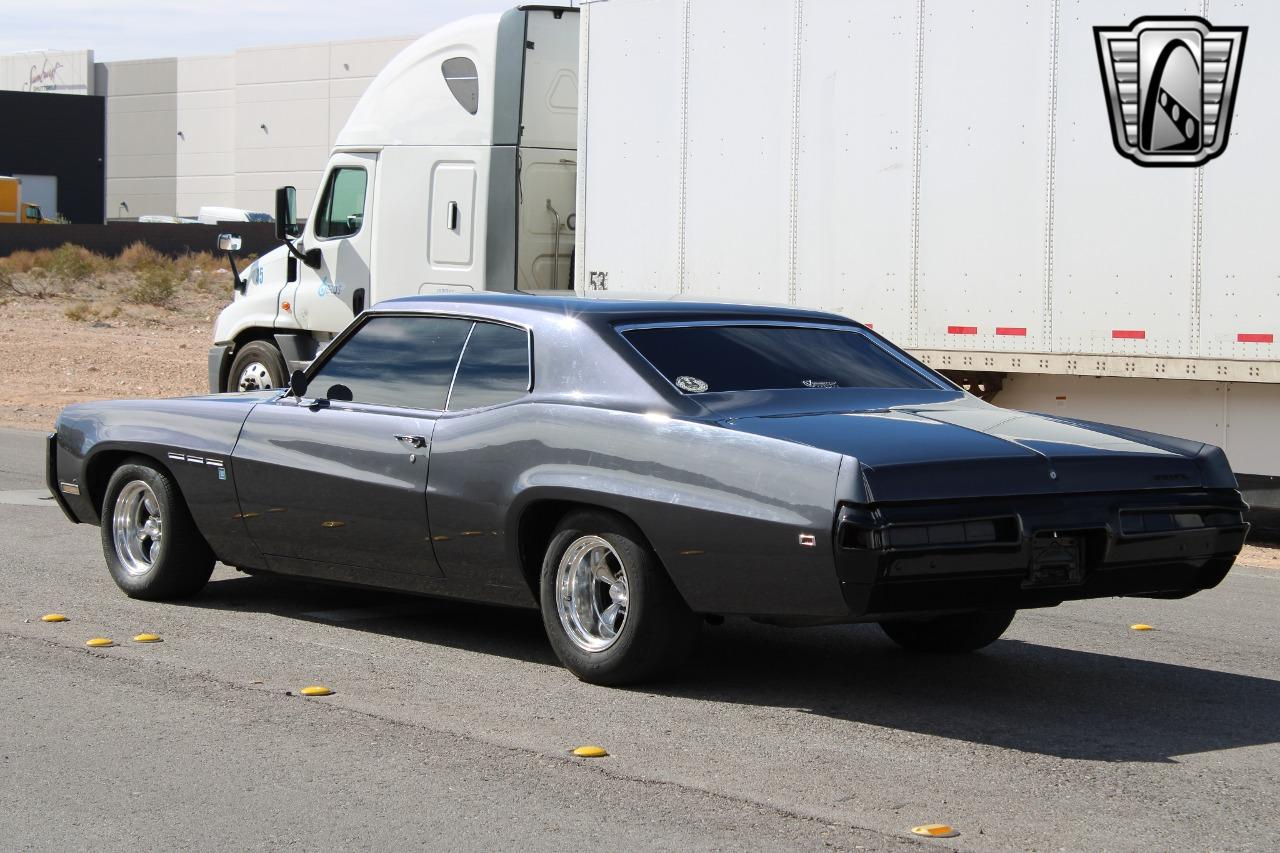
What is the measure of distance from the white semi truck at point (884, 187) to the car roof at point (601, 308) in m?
2.32

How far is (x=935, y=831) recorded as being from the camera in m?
4.65

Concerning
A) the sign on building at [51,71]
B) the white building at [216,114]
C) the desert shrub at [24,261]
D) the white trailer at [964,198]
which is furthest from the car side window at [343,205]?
the sign on building at [51,71]

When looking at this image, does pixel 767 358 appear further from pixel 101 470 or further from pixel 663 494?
pixel 101 470

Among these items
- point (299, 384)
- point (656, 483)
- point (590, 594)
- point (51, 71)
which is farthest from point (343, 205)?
point (51, 71)

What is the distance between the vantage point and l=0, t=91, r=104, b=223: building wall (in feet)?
282

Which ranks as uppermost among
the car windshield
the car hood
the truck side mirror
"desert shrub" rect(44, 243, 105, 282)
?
"desert shrub" rect(44, 243, 105, 282)

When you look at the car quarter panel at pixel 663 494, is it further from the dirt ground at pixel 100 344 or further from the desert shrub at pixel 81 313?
the desert shrub at pixel 81 313

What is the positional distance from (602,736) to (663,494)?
0.85 m

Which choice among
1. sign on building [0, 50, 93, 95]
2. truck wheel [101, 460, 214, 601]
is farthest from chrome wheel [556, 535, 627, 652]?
sign on building [0, 50, 93, 95]

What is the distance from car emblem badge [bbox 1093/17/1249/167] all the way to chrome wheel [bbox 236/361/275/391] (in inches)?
325

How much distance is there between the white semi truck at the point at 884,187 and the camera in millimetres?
10648

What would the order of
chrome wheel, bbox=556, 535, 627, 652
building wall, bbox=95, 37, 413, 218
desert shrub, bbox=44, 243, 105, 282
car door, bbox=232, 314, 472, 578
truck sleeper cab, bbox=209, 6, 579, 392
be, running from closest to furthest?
chrome wheel, bbox=556, 535, 627, 652
car door, bbox=232, 314, 472, 578
truck sleeper cab, bbox=209, 6, 579, 392
desert shrub, bbox=44, 243, 105, 282
building wall, bbox=95, 37, 413, 218

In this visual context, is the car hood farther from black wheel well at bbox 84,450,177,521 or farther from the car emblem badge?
the car emblem badge

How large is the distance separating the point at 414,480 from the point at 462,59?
8527 mm
